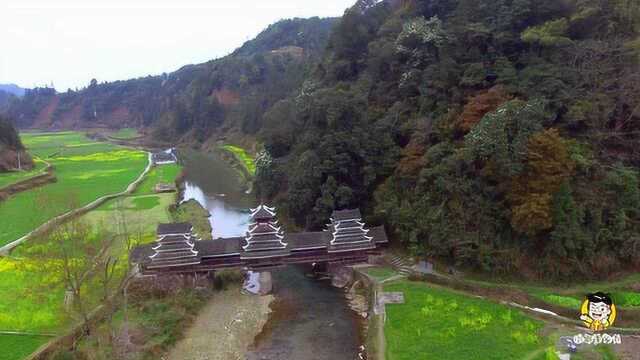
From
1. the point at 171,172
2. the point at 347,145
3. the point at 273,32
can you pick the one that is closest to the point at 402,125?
the point at 347,145

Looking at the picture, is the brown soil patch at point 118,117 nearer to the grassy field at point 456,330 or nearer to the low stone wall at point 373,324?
the low stone wall at point 373,324

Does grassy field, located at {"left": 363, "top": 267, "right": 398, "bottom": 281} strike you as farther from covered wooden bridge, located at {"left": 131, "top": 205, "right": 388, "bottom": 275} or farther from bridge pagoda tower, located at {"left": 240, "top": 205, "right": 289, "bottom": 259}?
bridge pagoda tower, located at {"left": 240, "top": 205, "right": 289, "bottom": 259}

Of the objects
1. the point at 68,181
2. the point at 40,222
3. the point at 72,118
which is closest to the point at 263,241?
the point at 40,222

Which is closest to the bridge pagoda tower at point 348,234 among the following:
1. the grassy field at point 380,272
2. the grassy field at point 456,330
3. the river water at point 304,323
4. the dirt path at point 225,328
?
the grassy field at point 380,272

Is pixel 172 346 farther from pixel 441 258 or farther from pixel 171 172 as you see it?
pixel 171 172

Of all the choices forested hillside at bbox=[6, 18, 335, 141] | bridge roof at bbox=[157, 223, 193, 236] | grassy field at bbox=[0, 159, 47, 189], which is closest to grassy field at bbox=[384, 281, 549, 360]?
bridge roof at bbox=[157, 223, 193, 236]

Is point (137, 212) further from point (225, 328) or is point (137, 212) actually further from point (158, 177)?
point (225, 328)

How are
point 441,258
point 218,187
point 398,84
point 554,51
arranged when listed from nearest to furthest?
point 441,258, point 554,51, point 398,84, point 218,187
